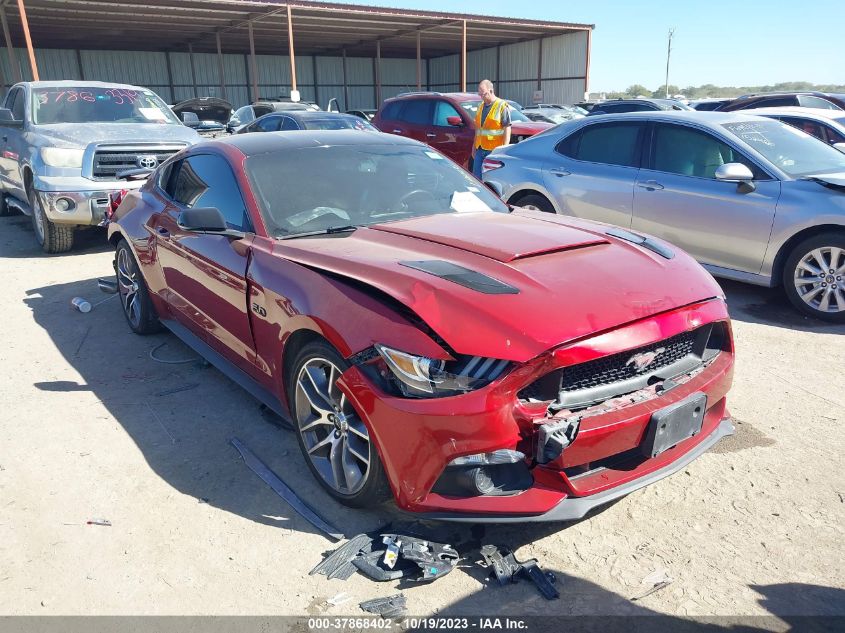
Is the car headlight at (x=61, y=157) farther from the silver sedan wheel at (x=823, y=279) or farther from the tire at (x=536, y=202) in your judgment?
the silver sedan wheel at (x=823, y=279)

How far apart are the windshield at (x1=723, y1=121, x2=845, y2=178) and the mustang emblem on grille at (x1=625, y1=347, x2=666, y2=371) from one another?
150 inches

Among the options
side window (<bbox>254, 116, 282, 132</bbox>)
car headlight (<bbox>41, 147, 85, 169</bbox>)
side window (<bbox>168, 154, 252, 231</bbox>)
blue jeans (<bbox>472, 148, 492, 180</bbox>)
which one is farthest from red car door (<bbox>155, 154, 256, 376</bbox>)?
side window (<bbox>254, 116, 282, 132</bbox>)

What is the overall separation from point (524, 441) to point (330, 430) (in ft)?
3.24

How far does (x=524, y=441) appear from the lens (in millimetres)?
2350

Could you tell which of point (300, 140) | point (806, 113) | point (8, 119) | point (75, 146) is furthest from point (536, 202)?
point (8, 119)

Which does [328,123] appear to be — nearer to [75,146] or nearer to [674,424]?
[75,146]

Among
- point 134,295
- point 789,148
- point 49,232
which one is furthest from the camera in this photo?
point 49,232

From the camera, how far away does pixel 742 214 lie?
551 centimetres

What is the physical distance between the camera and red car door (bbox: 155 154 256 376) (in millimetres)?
3506

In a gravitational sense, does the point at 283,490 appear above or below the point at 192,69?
below

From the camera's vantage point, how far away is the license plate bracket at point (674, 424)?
97.7 inches

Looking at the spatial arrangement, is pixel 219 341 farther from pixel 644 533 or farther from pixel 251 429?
pixel 644 533

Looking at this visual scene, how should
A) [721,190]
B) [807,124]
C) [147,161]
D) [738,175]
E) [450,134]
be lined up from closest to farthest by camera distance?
[738,175], [721,190], [147,161], [807,124], [450,134]

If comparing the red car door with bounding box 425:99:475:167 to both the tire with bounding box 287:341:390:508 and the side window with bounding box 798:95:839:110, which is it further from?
the tire with bounding box 287:341:390:508
